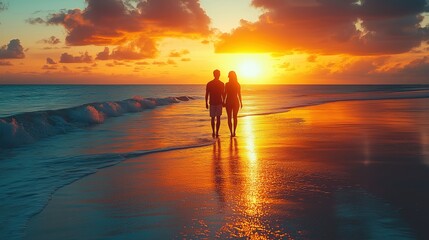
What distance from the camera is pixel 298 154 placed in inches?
389

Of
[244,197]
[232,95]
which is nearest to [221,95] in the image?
[232,95]

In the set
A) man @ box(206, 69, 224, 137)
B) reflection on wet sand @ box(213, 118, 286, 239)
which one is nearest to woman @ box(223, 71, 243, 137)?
man @ box(206, 69, 224, 137)

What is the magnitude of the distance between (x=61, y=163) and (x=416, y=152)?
8.19 metres

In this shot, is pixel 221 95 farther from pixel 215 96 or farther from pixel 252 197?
pixel 252 197

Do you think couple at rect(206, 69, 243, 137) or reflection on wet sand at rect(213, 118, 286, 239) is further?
couple at rect(206, 69, 243, 137)

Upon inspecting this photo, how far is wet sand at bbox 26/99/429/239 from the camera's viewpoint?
15.1ft

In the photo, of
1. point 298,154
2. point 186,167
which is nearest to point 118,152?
point 186,167

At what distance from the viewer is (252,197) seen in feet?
19.6

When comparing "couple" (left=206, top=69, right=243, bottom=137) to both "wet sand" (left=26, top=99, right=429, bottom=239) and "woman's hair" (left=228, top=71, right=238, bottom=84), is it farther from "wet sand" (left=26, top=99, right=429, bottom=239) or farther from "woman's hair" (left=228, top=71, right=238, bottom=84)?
"wet sand" (left=26, top=99, right=429, bottom=239)

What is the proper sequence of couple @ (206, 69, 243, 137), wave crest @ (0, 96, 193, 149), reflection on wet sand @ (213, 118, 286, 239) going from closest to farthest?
reflection on wet sand @ (213, 118, 286, 239)
wave crest @ (0, 96, 193, 149)
couple @ (206, 69, 243, 137)

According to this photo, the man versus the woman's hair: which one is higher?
the woman's hair

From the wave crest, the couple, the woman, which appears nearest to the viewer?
the wave crest

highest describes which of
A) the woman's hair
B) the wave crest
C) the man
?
the woman's hair

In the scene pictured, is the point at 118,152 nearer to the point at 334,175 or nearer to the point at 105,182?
the point at 105,182
